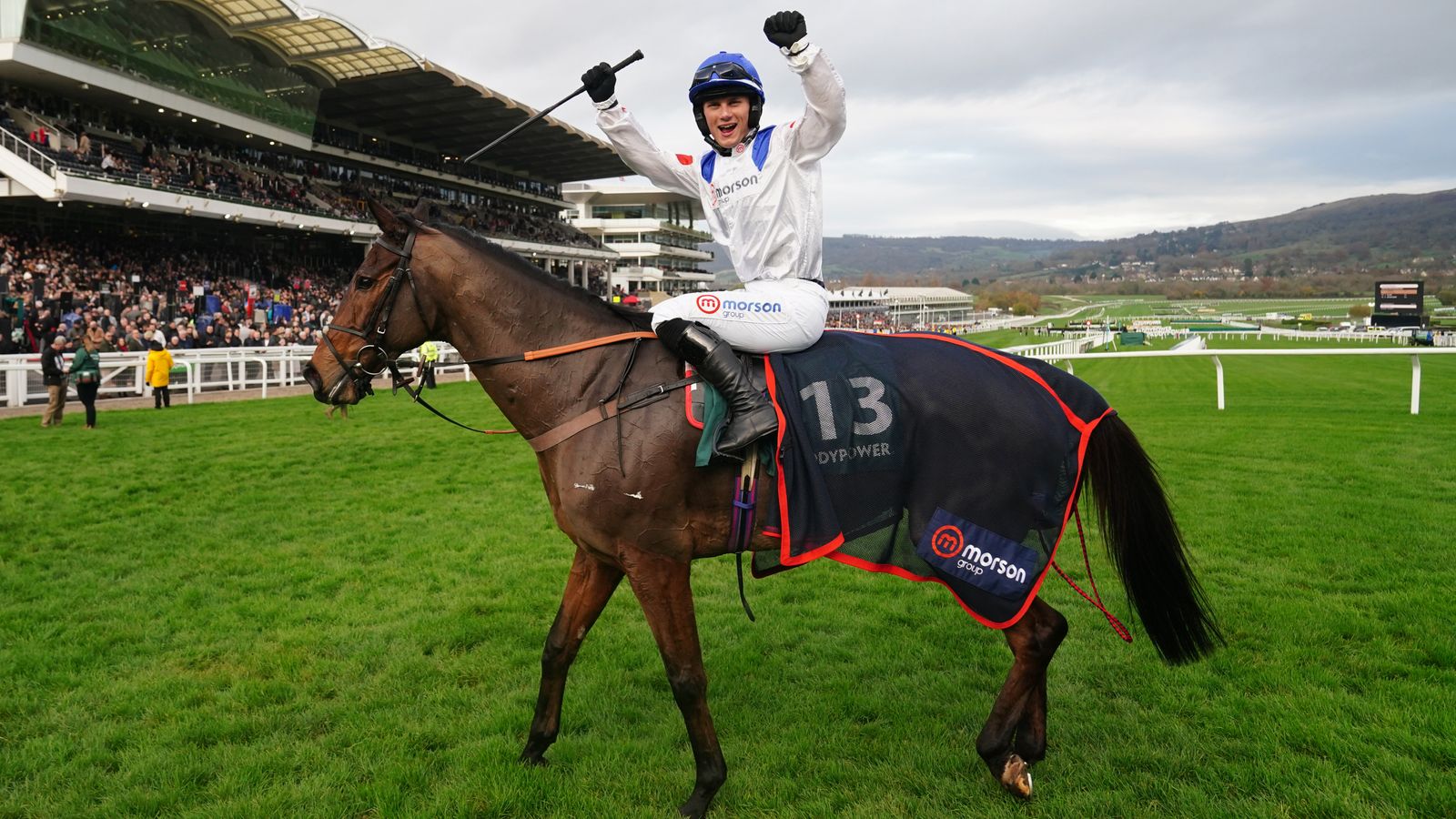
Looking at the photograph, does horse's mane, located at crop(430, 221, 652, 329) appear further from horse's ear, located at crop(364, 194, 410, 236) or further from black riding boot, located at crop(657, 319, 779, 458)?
black riding boot, located at crop(657, 319, 779, 458)

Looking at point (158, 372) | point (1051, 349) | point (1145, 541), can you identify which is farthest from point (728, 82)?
point (1051, 349)

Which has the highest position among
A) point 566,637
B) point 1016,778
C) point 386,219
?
point 386,219

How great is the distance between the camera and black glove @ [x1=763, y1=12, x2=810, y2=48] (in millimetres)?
2840

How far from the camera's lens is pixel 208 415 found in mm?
13641

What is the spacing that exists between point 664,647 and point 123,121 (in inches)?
1353

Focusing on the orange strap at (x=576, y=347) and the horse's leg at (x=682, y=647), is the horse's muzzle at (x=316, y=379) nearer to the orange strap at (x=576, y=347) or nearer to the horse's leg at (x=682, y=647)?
the orange strap at (x=576, y=347)

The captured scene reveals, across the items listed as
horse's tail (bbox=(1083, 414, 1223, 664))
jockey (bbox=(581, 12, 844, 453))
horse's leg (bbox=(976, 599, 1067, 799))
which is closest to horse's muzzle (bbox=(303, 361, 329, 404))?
jockey (bbox=(581, 12, 844, 453))

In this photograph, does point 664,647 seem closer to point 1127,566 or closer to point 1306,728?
point 1127,566

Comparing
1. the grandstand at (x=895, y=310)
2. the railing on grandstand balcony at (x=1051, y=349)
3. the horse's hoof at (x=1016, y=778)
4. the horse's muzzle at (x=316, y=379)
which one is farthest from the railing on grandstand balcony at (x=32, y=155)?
the grandstand at (x=895, y=310)

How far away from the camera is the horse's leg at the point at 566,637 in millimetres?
3385

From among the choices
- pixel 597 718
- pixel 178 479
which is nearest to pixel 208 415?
pixel 178 479

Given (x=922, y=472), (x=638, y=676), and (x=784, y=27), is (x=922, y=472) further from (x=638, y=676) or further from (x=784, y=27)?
(x=638, y=676)

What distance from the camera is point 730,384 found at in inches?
117

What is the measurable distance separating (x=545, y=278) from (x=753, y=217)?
0.91 m
